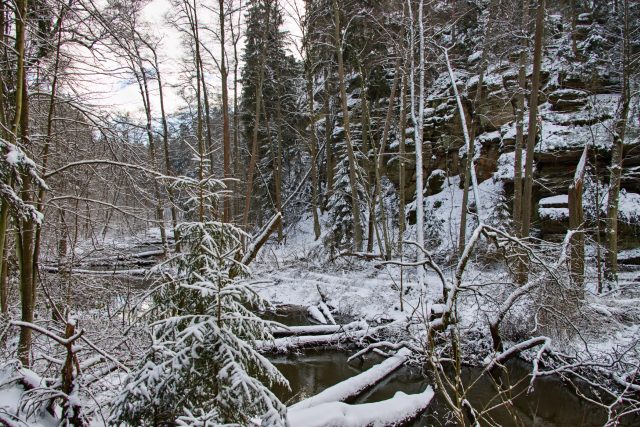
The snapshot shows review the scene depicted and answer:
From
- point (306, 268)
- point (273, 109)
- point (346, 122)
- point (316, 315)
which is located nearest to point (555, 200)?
point (346, 122)

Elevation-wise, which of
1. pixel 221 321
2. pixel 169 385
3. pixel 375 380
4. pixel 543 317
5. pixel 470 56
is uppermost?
pixel 470 56

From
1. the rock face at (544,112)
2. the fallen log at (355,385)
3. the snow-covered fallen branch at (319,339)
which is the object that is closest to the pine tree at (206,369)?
the fallen log at (355,385)

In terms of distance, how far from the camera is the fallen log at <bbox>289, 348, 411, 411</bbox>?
19.2 feet

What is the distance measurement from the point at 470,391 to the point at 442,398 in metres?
0.75

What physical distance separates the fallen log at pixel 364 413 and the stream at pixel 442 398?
0.33 metres

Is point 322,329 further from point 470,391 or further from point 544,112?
point 544,112

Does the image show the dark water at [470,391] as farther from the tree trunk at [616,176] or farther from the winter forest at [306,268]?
the tree trunk at [616,176]

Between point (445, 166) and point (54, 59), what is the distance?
20.7m

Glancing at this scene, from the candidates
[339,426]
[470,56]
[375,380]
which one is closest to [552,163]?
[470,56]

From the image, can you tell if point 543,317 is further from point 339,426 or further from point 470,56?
point 470,56

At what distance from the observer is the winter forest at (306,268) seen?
2744mm

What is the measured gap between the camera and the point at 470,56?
2230 cm

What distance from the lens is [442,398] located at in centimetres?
730

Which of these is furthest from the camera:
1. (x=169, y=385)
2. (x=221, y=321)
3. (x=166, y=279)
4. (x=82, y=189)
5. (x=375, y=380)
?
(x=375, y=380)
